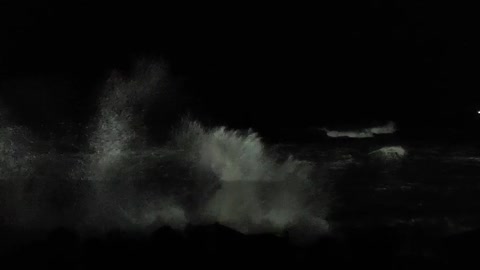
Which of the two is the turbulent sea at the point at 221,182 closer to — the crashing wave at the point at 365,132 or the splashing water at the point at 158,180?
the splashing water at the point at 158,180

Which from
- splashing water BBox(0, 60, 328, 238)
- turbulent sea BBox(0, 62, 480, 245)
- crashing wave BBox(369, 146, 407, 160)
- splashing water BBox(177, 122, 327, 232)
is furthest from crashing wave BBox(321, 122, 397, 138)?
splashing water BBox(177, 122, 327, 232)

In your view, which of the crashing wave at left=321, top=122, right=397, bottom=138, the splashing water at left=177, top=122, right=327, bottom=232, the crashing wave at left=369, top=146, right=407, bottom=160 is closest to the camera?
the splashing water at left=177, top=122, right=327, bottom=232

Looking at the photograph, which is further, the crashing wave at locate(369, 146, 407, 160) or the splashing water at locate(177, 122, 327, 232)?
the crashing wave at locate(369, 146, 407, 160)

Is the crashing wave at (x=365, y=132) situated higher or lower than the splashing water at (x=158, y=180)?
higher

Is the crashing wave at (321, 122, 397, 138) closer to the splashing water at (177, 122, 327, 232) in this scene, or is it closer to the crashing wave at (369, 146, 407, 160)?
the crashing wave at (369, 146, 407, 160)

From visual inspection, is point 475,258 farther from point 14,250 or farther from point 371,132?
point 371,132

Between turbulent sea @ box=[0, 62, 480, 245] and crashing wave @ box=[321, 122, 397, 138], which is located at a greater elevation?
crashing wave @ box=[321, 122, 397, 138]

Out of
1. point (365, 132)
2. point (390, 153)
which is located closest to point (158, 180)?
point (390, 153)

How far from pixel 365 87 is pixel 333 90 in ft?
10.3

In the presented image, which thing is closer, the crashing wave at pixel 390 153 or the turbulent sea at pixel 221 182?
the turbulent sea at pixel 221 182

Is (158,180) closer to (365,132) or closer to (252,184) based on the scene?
(252,184)

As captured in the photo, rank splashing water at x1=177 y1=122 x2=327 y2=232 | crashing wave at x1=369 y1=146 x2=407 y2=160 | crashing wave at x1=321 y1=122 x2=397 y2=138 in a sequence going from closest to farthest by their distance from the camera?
splashing water at x1=177 y1=122 x2=327 y2=232 < crashing wave at x1=369 y1=146 x2=407 y2=160 < crashing wave at x1=321 y1=122 x2=397 y2=138

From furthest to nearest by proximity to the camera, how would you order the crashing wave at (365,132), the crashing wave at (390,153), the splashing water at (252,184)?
the crashing wave at (365,132)
the crashing wave at (390,153)
the splashing water at (252,184)

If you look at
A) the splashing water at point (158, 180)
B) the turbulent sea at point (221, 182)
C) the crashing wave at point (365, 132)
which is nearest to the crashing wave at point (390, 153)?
the turbulent sea at point (221, 182)
